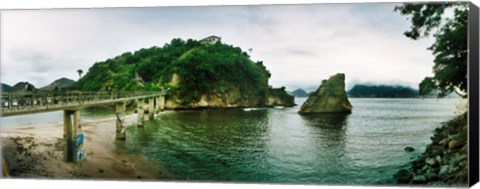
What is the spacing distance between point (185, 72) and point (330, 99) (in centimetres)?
280

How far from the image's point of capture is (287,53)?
9094 millimetres

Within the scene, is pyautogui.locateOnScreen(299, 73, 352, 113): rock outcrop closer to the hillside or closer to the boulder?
the hillside

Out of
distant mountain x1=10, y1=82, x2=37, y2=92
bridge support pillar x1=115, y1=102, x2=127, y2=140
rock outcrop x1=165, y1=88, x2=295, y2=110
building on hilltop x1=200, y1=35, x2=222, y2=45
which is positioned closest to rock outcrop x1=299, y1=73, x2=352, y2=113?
rock outcrop x1=165, y1=88, x2=295, y2=110

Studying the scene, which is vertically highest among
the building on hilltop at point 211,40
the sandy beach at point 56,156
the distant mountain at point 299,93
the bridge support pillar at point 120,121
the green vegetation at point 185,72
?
the building on hilltop at point 211,40

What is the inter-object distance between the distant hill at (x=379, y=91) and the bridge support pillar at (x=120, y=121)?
13.2 feet

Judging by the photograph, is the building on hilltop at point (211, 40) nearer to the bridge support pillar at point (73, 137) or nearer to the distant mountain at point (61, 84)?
the distant mountain at point (61, 84)

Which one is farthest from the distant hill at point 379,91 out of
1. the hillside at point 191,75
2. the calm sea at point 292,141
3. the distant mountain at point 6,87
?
the distant mountain at point 6,87

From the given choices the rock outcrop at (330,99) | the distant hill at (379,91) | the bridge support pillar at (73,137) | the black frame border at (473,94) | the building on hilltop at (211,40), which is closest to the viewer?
the black frame border at (473,94)

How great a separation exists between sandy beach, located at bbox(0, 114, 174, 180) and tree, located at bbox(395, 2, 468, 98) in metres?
4.74

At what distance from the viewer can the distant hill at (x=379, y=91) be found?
846 centimetres

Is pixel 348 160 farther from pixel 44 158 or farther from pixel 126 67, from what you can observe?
pixel 44 158

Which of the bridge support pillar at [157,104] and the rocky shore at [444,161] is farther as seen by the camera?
the bridge support pillar at [157,104]

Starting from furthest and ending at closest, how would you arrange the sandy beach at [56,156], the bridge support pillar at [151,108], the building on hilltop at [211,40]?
Answer: 1. the bridge support pillar at [151,108]
2. the sandy beach at [56,156]
3. the building on hilltop at [211,40]

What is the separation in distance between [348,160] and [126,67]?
421 centimetres
